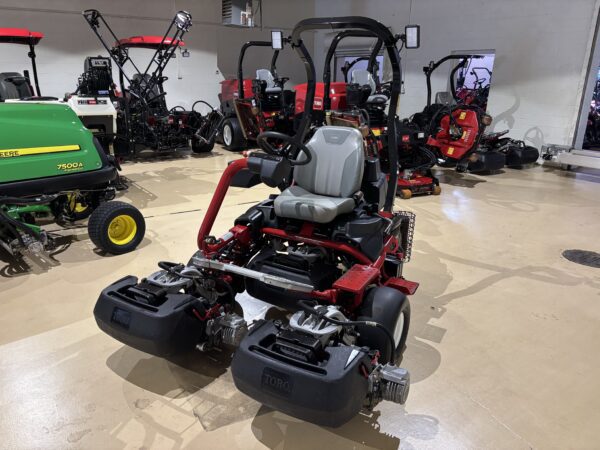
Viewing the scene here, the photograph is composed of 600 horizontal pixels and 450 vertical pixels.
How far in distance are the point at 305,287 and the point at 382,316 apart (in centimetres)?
38

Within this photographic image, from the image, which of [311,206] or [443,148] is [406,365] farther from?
[443,148]

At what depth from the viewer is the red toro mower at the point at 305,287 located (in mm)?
1642

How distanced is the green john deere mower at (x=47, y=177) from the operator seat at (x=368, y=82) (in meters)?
3.47

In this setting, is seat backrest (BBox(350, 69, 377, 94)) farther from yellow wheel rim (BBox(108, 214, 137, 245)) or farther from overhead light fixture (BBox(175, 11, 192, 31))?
yellow wheel rim (BBox(108, 214, 137, 245))

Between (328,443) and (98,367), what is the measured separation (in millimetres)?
1239

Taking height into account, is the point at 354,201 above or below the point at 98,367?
above

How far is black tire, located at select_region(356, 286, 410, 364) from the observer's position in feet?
6.71

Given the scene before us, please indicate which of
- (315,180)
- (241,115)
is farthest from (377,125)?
(315,180)

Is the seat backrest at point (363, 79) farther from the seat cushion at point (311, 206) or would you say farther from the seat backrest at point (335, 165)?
the seat cushion at point (311, 206)

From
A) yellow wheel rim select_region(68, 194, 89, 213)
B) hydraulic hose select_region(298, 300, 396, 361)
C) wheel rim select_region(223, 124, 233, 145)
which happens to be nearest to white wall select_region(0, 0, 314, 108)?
wheel rim select_region(223, 124, 233, 145)

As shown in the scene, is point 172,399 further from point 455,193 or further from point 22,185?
point 455,193

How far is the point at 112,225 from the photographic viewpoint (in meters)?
3.71

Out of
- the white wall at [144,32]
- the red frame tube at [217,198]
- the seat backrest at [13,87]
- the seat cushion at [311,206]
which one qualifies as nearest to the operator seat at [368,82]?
the seat cushion at [311,206]

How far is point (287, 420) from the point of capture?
1991mm
